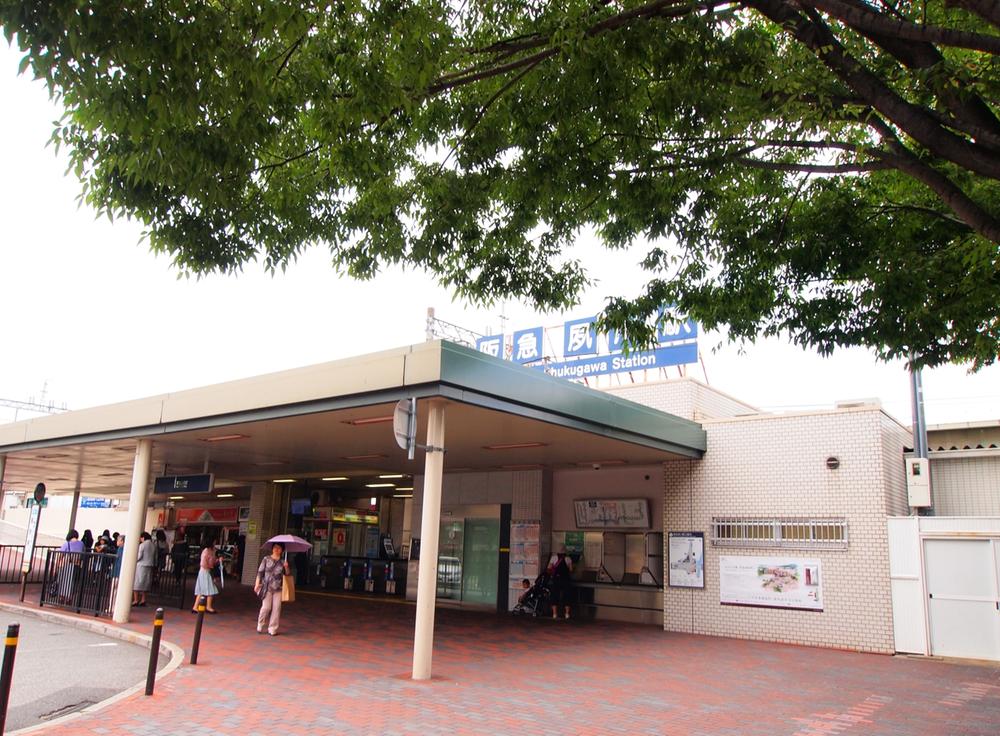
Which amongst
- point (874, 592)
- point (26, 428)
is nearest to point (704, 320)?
point (874, 592)

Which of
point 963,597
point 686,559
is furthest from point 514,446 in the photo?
point 963,597

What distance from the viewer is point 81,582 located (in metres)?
15.3

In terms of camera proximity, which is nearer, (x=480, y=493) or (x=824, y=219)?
(x=824, y=219)

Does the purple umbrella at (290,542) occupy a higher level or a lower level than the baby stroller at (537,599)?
higher

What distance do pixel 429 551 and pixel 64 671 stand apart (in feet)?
16.2

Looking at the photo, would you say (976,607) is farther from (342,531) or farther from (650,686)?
(342,531)

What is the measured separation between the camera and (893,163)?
6723mm

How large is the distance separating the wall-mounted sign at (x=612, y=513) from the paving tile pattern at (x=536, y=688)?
134 inches

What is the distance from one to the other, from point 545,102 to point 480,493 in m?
13.6

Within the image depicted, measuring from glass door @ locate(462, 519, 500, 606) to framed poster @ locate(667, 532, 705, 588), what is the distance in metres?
5.15

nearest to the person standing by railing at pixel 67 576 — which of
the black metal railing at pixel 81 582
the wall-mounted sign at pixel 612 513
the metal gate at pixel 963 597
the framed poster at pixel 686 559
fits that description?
the black metal railing at pixel 81 582

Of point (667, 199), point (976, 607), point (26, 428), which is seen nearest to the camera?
point (667, 199)

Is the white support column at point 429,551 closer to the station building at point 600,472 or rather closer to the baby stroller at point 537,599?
the station building at point 600,472

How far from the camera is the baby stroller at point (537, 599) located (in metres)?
18.0
